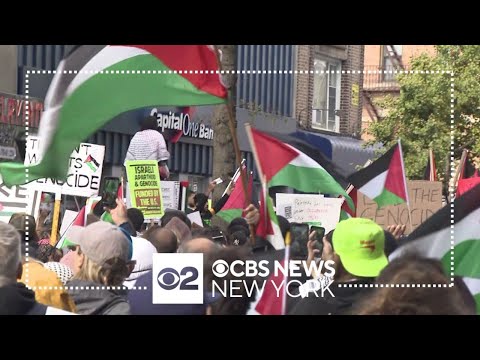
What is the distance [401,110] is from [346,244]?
38.5 inches

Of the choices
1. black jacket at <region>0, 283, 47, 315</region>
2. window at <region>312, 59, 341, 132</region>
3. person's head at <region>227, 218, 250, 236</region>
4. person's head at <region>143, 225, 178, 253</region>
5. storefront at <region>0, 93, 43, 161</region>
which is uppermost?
window at <region>312, 59, 341, 132</region>

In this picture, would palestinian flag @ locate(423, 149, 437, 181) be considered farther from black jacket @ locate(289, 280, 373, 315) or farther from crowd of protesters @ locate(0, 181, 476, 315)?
black jacket @ locate(289, 280, 373, 315)

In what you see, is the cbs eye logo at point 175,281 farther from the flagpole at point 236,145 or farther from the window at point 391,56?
the window at point 391,56

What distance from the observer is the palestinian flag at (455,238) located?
780cm

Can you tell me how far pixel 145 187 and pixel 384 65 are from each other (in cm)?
161

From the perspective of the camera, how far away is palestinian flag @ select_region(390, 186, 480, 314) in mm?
7797

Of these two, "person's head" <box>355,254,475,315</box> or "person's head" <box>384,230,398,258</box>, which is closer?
"person's head" <box>355,254,475,315</box>

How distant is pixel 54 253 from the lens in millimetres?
7727

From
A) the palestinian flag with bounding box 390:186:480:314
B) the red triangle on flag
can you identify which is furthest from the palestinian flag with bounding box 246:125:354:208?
the palestinian flag with bounding box 390:186:480:314

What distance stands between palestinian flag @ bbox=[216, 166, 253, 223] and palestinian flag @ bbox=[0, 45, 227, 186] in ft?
1.92

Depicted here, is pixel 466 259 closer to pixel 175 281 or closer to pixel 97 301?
pixel 175 281

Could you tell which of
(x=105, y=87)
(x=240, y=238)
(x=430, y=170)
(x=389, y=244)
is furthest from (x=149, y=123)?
(x=430, y=170)

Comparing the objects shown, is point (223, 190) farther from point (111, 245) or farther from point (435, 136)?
point (435, 136)

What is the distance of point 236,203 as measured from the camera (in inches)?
306
